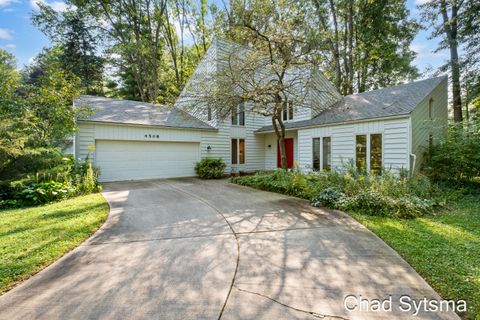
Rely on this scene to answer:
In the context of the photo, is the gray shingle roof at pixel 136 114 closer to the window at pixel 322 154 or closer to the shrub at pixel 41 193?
the shrub at pixel 41 193

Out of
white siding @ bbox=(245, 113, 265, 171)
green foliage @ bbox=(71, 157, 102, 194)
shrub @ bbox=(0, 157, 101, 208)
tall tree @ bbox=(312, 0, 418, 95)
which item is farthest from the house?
tall tree @ bbox=(312, 0, 418, 95)

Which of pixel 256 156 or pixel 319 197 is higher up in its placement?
pixel 256 156

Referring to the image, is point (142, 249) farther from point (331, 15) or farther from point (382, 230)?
point (331, 15)

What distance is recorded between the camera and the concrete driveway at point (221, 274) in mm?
2141

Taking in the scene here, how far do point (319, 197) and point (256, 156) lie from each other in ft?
29.0

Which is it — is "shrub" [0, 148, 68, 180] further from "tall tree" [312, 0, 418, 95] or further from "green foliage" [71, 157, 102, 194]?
"tall tree" [312, 0, 418, 95]

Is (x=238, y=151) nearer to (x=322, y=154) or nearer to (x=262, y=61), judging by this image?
(x=322, y=154)

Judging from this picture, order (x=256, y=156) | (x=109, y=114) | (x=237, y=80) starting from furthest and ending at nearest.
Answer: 1. (x=256, y=156)
2. (x=109, y=114)
3. (x=237, y=80)

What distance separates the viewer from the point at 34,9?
16.6 m

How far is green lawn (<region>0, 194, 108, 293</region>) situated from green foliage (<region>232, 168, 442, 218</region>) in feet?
16.9

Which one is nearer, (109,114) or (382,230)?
(382,230)

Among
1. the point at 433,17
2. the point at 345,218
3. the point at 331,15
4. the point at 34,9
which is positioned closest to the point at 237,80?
the point at 345,218

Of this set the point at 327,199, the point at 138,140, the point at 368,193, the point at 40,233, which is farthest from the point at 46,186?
A: the point at 368,193

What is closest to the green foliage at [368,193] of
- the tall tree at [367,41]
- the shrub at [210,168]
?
the shrub at [210,168]
